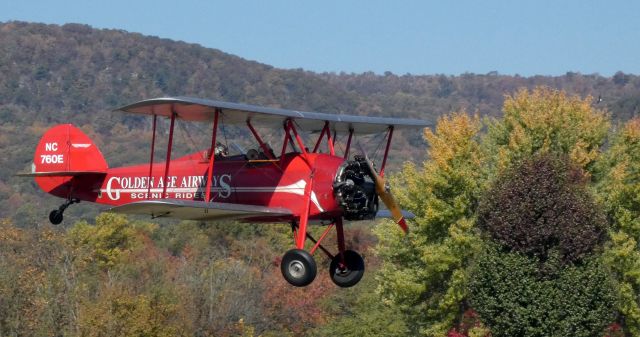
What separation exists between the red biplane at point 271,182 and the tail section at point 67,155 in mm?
1514

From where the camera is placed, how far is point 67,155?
2284 cm

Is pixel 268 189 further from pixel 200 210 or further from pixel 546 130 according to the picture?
pixel 546 130

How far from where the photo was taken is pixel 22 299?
36.2 meters

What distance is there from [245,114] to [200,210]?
2019 mm

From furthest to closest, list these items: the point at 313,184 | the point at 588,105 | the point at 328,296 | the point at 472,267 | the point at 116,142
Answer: the point at 116,142
the point at 328,296
the point at 588,105
the point at 472,267
the point at 313,184

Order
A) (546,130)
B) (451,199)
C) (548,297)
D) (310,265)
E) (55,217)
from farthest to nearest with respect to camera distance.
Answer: (546,130), (451,199), (548,297), (55,217), (310,265)

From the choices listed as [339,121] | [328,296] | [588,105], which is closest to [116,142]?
[328,296]

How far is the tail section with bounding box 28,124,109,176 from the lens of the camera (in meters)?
22.5

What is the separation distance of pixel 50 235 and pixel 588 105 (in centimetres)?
2170

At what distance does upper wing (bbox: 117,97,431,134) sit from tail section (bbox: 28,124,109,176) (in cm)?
395

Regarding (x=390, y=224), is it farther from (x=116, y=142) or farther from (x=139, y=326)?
(x=116, y=142)

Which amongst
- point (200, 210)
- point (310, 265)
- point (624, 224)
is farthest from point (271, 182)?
point (624, 224)

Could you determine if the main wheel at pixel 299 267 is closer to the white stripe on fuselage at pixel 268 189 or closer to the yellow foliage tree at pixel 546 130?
the white stripe on fuselage at pixel 268 189

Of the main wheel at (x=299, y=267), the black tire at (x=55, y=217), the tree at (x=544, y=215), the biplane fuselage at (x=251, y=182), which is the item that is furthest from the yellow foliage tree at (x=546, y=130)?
the main wheel at (x=299, y=267)
